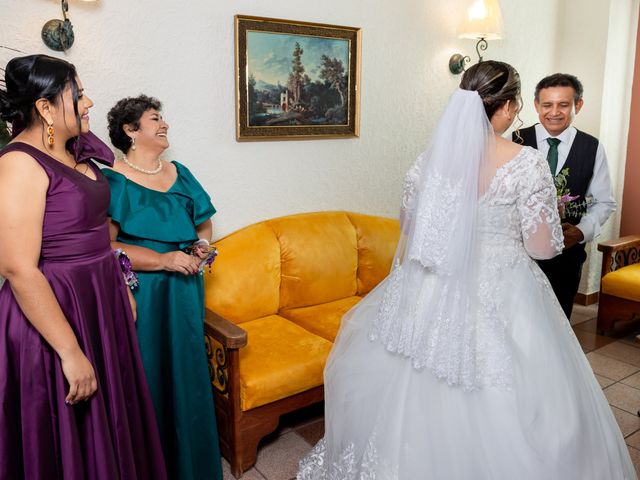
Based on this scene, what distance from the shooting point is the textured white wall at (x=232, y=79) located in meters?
2.63

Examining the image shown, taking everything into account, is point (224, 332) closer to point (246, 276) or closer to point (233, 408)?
point (233, 408)

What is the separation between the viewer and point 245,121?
3096 millimetres

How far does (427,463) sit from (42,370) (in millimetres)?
1181

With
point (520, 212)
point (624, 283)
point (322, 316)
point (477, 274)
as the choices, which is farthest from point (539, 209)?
point (624, 283)

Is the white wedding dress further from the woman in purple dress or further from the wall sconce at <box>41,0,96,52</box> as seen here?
the wall sconce at <box>41,0,96,52</box>

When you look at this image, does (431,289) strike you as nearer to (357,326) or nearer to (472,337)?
(472,337)

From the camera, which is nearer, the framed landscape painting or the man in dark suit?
the man in dark suit

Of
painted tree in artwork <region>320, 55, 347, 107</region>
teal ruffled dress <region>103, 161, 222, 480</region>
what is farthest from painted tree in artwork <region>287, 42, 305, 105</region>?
teal ruffled dress <region>103, 161, 222, 480</region>

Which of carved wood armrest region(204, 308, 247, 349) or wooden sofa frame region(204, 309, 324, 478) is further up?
carved wood armrest region(204, 308, 247, 349)

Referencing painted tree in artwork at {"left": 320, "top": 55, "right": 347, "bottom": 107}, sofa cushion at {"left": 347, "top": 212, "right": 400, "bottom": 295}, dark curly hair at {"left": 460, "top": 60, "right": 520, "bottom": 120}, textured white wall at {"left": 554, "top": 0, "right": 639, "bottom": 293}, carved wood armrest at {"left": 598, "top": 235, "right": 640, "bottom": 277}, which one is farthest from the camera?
textured white wall at {"left": 554, "top": 0, "right": 639, "bottom": 293}

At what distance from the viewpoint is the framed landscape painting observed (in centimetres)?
306

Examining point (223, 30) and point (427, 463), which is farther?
point (223, 30)

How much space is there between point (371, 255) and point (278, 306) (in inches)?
27.7

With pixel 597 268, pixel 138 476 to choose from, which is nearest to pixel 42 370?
pixel 138 476
